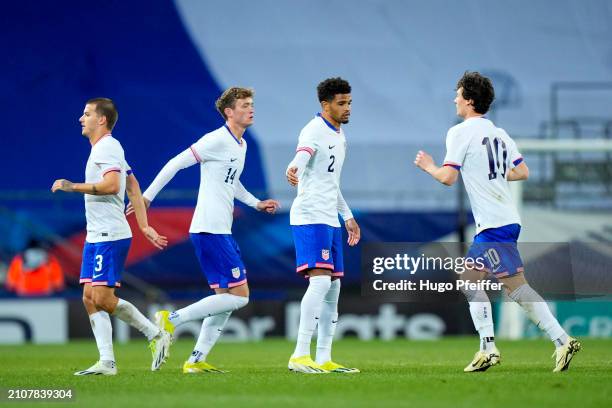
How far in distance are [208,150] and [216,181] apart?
222 mm

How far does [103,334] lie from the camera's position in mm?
8422

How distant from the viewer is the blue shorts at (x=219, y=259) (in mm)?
8594

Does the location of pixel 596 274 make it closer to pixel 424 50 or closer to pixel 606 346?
pixel 606 346

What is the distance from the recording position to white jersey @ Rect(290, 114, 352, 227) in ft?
27.8

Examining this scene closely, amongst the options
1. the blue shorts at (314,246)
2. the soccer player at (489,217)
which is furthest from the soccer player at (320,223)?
the soccer player at (489,217)

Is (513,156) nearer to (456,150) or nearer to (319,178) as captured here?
(456,150)

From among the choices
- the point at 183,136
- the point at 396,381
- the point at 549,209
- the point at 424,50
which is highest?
the point at 424,50

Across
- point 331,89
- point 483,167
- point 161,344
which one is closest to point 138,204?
point 161,344

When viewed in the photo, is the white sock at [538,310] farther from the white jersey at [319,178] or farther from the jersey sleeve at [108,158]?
the jersey sleeve at [108,158]

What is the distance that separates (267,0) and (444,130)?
150 inches

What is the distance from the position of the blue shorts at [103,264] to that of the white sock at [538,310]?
2.64 metres

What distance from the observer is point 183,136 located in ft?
63.8

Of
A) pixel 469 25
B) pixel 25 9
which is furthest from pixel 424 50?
pixel 25 9

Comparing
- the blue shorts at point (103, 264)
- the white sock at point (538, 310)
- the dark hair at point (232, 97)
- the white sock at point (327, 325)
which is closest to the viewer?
the white sock at point (538, 310)
